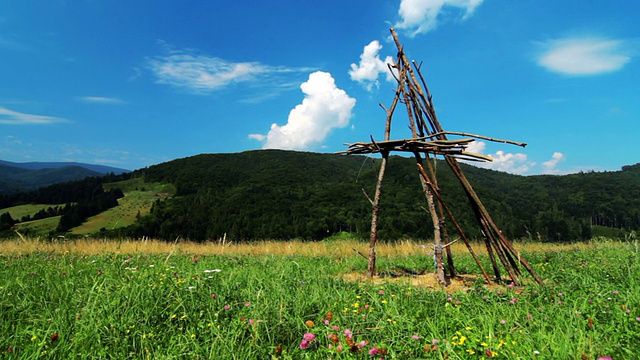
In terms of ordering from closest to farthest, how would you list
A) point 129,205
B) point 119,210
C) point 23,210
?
point 119,210 → point 129,205 → point 23,210

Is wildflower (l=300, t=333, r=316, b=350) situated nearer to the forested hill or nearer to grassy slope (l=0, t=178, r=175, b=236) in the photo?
the forested hill

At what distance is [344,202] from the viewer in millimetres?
69250

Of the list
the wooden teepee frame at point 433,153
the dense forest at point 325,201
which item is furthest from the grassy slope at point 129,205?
the wooden teepee frame at point 433,153

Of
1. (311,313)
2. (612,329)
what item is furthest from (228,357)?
(612,329)

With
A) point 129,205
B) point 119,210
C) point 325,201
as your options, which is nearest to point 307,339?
point 325,201

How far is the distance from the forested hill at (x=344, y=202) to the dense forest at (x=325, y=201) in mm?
232

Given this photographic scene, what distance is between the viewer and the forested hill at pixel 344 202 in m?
58.5

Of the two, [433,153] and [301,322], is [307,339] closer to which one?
[301,322]

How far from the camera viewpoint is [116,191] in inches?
3499

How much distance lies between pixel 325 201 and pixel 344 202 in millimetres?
5138

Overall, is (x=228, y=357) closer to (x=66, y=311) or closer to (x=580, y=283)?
(x=66, y=311)

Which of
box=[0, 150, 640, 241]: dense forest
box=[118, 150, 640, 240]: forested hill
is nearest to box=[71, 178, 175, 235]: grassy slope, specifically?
box=[0, 150, 640, 241]: dense forest

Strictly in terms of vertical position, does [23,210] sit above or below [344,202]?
below

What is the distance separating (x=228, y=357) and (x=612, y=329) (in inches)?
141
